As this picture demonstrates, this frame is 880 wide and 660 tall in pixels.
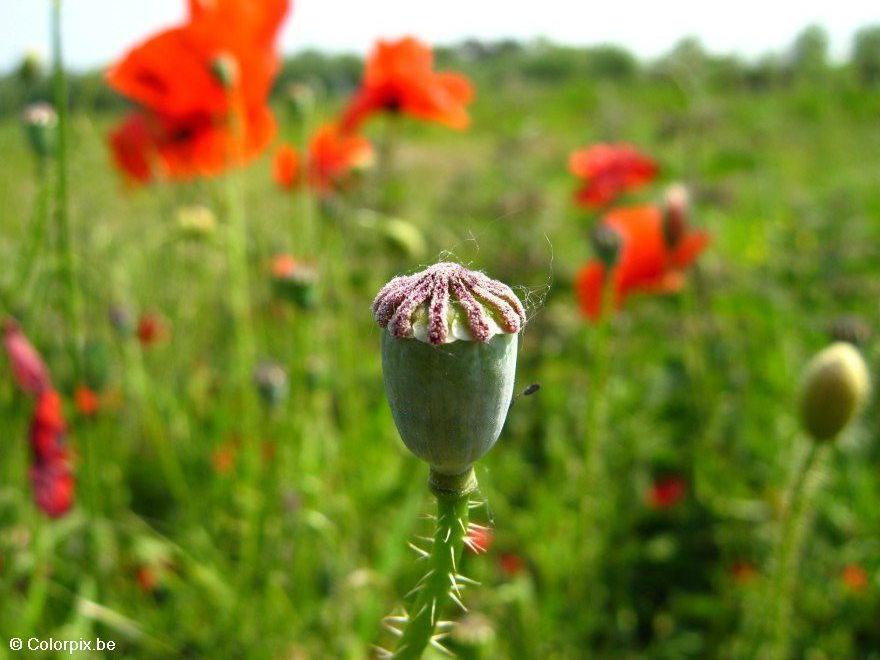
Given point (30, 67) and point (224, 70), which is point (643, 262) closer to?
point (224, 70)

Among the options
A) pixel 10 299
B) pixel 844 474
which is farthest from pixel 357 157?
pixel 844 474

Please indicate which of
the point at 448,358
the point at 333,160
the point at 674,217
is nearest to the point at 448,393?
the point at 448,358

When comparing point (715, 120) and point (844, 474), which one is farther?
point (715, 120)

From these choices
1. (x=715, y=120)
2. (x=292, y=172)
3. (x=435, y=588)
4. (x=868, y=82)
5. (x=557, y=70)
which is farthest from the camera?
(x=557, y=70)

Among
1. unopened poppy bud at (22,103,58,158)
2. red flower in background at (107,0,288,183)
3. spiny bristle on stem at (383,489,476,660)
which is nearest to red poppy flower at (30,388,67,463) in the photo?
unopened poppy bud at (22,103,58,158)

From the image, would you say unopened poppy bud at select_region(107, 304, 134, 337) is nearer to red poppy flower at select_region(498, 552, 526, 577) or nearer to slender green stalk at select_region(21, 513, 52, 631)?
slender green stalk at select_region(21, 513, 52, 631)

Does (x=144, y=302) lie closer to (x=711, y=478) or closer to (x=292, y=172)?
(x=292, y=172)

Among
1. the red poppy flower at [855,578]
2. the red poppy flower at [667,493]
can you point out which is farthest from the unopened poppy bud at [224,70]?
the red poppy flower at [855,578]
